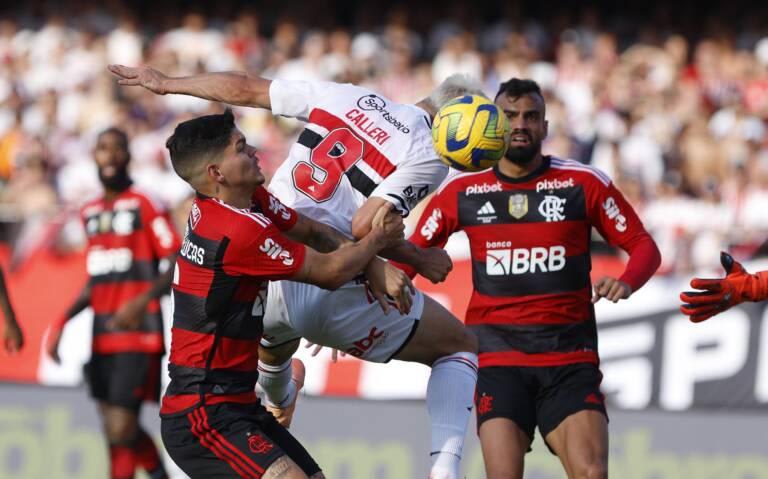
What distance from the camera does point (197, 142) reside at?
655cm

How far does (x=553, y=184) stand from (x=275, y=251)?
223 cm

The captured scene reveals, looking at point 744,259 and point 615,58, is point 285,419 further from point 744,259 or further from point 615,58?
point 615,58

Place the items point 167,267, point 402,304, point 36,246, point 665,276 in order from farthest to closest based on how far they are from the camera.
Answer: point 36,246
point 665,276
point 167,267
point 402,304

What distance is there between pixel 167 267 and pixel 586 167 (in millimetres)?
3714

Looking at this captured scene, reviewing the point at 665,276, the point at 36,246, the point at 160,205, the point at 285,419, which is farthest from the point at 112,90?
the point at 285,419

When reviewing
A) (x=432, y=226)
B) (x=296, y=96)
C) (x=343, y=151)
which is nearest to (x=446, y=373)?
(x=432, y=226)

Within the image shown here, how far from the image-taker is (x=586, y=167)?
8125mm

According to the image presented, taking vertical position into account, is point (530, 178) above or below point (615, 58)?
below

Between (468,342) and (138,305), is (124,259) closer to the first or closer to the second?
(138,305)

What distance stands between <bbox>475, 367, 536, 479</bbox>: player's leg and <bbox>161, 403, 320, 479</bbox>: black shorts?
1306 mm

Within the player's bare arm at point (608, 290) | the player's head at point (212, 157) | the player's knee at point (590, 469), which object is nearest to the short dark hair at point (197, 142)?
the player's head at point (212, 157)

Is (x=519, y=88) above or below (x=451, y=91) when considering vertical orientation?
above

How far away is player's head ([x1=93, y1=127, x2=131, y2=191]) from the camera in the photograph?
34.9ft

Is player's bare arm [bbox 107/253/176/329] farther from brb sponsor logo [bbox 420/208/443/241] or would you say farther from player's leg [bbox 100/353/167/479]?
brb sponsor logo [bbox 420/208/443/241]
